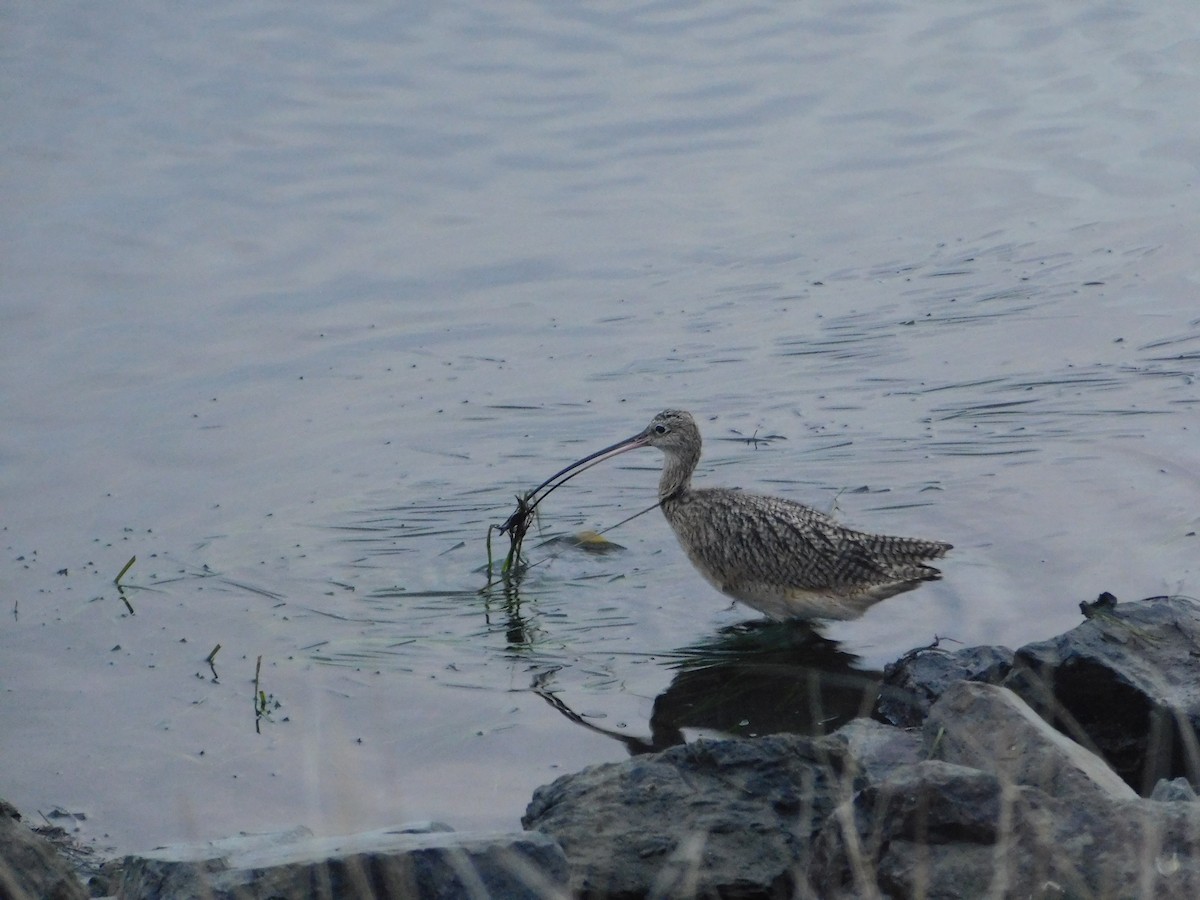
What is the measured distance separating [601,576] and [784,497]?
3.95ft

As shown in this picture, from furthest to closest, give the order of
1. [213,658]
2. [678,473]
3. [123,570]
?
[678,473]
[123,570]
[213,658]

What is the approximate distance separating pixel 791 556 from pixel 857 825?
3.48 metres

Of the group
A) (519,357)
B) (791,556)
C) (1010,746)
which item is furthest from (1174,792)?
(519,357)

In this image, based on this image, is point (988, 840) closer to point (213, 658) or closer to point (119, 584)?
point (213, 658)

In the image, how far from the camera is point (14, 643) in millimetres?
8312

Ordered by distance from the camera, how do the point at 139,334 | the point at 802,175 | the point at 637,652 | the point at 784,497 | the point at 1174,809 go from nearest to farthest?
the point at 1174,809 < the point at 637,652 < the point at 784,497 < the point at 139,334 < the point at 802,175

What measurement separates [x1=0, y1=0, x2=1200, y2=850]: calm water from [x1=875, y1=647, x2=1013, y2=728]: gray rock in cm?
46

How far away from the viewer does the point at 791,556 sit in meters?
8.34

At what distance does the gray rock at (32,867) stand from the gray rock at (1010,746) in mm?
2648

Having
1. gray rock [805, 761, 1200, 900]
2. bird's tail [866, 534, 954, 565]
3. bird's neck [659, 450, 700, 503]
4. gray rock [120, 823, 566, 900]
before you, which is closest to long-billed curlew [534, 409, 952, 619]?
bird's tail [866, 534, 954, 565]

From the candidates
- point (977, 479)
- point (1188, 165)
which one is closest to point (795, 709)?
point (977, 479)

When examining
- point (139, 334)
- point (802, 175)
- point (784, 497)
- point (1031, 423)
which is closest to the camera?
point (784, 497)

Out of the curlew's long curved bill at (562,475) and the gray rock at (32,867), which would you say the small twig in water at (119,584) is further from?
the gray rock at (32,867)

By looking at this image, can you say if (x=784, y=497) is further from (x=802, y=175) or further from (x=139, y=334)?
(x=802, y=175)
